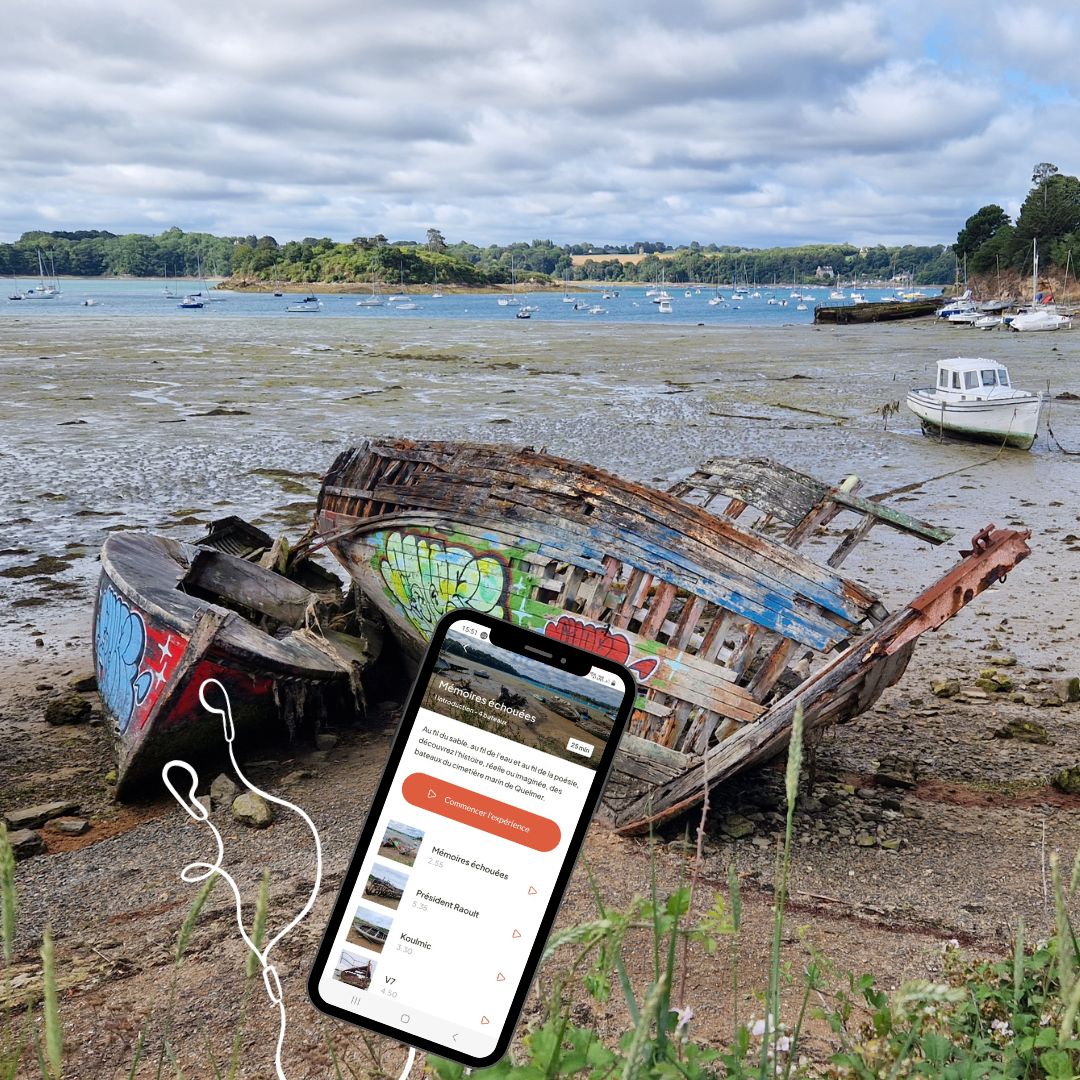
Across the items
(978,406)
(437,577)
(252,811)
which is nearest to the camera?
(252,811)

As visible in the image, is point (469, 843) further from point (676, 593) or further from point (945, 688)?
point (945, 688)

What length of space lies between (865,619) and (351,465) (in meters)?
4.24

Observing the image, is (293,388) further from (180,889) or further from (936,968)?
(936,968)

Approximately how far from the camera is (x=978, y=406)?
69.7 ft

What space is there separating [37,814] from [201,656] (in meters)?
1.42

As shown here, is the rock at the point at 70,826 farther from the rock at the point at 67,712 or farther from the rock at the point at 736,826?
the rock at the point at 736,826

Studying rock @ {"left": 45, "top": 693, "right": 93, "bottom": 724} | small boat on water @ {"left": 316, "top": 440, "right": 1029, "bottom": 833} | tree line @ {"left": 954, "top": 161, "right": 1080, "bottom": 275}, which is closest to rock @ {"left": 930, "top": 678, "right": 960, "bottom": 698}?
small boat on water @ {"left": 316, "top": 440, "right": 1029, "bottom": 833}

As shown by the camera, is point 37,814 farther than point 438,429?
No

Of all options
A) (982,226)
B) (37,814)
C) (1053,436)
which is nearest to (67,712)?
(37,814)

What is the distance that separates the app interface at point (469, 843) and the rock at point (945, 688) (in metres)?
7.20

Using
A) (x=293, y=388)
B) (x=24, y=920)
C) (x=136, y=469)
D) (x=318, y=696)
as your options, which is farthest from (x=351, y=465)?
(x=293, y=388)

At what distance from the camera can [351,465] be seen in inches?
318

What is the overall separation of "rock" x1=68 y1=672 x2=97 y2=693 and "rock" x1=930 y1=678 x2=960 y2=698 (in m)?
7.23

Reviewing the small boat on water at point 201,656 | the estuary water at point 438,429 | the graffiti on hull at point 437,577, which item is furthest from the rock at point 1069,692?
the small boat on water at point 201,656
